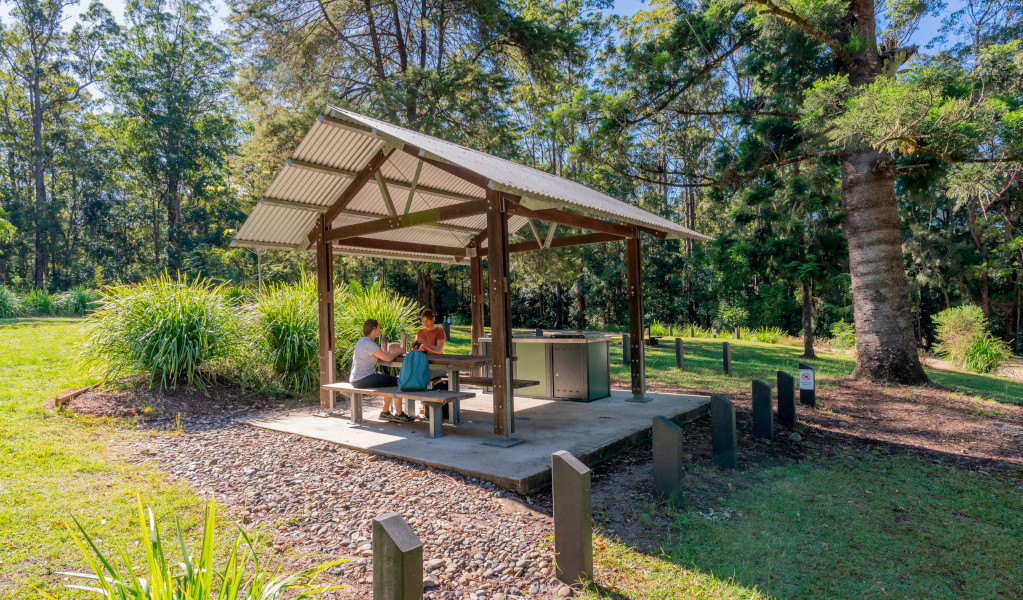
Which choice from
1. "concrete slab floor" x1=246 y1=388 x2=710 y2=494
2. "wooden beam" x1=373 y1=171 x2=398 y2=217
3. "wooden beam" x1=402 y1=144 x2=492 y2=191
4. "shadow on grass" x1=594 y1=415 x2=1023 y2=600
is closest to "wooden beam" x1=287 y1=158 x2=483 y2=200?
"wooden beam" x1=373 y1=171 x2=398 y2=217

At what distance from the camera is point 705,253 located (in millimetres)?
29125

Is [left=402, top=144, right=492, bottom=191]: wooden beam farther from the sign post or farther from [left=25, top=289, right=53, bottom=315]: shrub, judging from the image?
[left=25, top=289, right=53, bottom=315]: shrub

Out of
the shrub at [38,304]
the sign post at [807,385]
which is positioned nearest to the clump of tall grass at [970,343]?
the sign post at [807,385]

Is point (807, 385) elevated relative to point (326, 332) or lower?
lower

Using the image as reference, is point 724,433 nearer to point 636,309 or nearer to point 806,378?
point 636,309

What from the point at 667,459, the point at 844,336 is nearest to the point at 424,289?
the point at 667,459

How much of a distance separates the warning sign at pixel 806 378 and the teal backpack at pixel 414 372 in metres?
5.52

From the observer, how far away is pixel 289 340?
30.1ft

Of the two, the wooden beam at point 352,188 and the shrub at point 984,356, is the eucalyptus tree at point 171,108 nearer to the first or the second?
the wooden beam at point 352,188

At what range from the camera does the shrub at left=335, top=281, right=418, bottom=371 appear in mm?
9847

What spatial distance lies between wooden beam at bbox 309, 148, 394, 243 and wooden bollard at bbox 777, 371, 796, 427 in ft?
18.9

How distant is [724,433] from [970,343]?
13.5 metres

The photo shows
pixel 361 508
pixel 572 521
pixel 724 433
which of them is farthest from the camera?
pixel 724 433

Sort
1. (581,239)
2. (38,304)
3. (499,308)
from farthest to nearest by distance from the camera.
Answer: (38,304) < (581,239) < (499,308)
